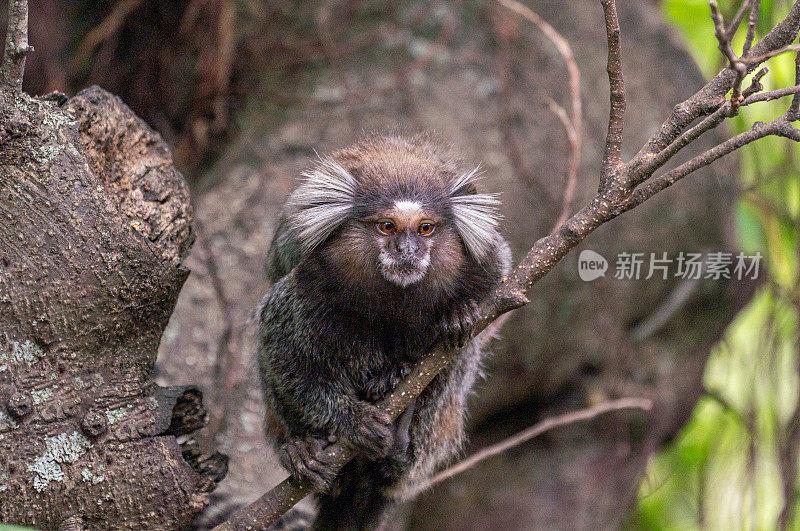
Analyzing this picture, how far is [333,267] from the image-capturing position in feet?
7.72

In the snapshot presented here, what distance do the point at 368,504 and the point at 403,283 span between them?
100cm

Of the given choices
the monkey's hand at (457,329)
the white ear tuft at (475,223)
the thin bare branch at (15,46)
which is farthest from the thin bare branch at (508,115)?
the thin bare branch at (15,46)

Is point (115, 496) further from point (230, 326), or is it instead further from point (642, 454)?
point (642, 454)

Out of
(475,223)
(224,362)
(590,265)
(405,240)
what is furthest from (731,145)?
(590,265)

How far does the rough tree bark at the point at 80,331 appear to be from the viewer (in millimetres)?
2014

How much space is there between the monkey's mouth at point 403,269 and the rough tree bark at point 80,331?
0.62 meters

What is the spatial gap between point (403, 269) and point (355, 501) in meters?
1.02

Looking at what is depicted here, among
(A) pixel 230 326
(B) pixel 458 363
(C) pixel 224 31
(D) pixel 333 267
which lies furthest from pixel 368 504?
(C) pixel 224 31

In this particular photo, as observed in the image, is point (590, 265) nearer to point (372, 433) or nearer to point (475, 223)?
point (475, 223)

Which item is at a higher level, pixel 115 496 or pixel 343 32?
pixel 343 32

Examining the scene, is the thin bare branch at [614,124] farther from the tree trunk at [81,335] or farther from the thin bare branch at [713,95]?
the tree trunk at [81,335]

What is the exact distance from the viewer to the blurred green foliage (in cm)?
439

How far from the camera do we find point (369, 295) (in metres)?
2.31

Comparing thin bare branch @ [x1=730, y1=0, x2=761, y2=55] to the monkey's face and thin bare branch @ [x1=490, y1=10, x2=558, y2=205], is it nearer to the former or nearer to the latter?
the monkey's face
